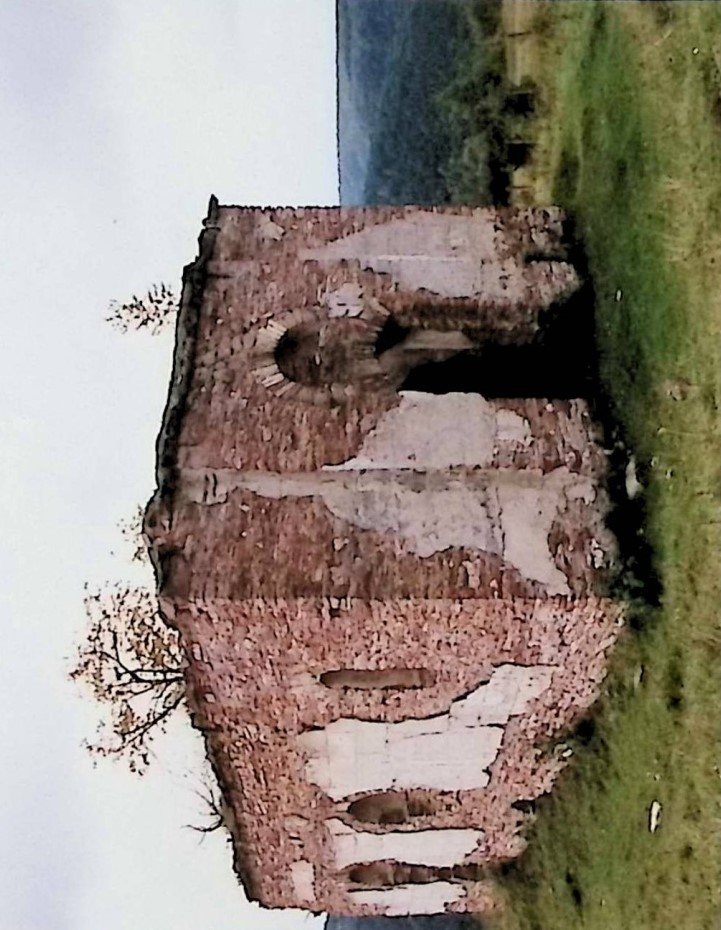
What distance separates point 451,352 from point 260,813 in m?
3.45

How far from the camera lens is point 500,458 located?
621cm

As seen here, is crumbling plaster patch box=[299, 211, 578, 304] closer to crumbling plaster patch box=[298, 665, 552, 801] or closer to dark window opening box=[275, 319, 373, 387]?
dark window opening box=[275, 319, 373, 387]

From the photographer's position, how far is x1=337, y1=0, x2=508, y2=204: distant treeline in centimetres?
1015

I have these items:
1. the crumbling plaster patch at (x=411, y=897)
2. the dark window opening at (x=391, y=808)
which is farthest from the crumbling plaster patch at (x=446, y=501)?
the crumbling plaster patch at (x=411, y=897)

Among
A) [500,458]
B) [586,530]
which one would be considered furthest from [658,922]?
[500,458]

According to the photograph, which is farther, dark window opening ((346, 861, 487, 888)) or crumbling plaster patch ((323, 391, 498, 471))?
dark window opening ((346, 861, 487, 888))

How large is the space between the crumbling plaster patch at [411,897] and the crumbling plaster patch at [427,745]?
2055 millimetres

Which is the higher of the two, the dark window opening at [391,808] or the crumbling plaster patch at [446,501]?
the crumbling plaster patch at [446,501]

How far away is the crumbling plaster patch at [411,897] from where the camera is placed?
30.7ft

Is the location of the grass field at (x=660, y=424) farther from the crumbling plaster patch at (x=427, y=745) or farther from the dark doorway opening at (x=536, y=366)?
the crumbling plaster patch at (x=427, y=745)

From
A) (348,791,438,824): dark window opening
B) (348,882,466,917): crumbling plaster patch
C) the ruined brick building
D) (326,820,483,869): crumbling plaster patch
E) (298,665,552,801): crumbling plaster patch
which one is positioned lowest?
(348,882,466,917): crumbling plaster patch

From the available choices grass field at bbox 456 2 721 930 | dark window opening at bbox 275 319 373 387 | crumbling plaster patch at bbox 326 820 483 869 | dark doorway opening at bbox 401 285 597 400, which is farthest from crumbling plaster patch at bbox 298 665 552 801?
dark window opening at bbox 275 319 373 387

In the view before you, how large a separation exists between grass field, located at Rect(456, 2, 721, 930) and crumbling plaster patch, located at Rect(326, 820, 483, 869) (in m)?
1.08

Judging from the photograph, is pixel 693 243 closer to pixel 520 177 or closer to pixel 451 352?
pixel 451 352
